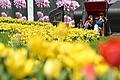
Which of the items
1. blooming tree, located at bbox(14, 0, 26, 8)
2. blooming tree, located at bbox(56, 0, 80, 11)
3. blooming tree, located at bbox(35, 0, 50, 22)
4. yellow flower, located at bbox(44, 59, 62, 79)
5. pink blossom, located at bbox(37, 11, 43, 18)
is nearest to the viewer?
yellow flower, located at bbox(44, 59, 62, 79)

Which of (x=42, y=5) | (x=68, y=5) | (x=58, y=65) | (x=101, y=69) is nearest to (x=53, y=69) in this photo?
(x=58, y=65)

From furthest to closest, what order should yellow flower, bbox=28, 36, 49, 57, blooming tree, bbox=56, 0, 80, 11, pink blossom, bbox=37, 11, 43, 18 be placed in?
pink blossom, bbox=37, 11, 43, 18 < blooming tree, bbox=56, 0, 80, 11 < yellow flower, bbox=28, 36, 49, 57

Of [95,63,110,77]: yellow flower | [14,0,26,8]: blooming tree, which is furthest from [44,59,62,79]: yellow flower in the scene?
[14,0,26,8]: blooming tree

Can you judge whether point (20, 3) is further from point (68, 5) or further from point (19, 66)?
point (19, 66)

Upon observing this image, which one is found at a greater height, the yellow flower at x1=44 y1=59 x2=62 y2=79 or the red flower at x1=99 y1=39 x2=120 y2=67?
the red flower at x1=99 y1=39 x2=120 y2=67

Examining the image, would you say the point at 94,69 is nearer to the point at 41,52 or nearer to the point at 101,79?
the point at 101,79

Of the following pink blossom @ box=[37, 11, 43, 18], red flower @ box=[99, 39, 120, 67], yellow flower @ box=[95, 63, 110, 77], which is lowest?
pink blossom @ box=[37, 11, 43, 18]

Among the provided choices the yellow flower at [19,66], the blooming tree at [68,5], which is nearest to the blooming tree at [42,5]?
the blooming tree at [68,5]

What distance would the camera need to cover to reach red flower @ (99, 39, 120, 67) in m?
1.50

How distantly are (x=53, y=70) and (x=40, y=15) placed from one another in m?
24.2

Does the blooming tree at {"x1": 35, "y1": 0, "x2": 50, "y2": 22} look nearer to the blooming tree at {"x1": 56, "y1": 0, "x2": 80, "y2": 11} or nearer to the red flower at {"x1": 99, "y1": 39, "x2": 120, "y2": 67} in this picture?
the blooming tree at {"x1": 56, "y1": 0, "x2": 80, "y2": 11}

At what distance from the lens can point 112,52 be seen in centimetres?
150

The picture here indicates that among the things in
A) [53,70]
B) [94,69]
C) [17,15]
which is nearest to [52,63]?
[53,70]

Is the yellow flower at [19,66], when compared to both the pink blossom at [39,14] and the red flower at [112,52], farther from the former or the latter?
the pink blossom at [39,14]
